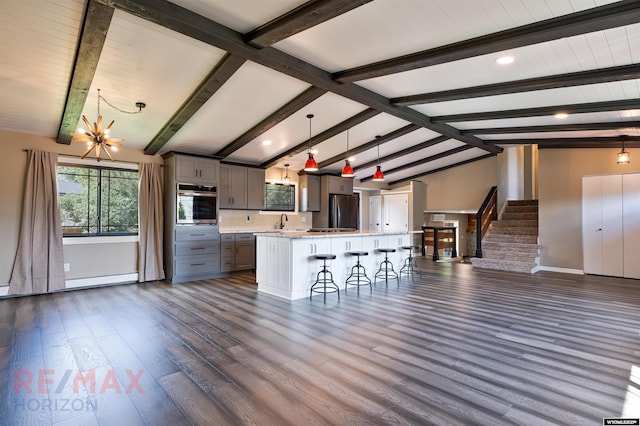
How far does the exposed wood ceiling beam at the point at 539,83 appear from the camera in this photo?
138 inches

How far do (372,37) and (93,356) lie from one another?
13.1ft

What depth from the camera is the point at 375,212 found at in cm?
1102

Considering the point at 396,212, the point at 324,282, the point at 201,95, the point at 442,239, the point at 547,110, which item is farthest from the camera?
the point at 396,212

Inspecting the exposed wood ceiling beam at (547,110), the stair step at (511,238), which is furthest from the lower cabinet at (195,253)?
the stair step at (511,238)

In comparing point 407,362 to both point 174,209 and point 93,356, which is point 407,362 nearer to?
point 93,356

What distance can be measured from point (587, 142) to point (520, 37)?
525 cm

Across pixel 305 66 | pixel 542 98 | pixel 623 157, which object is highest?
pixel 305 66

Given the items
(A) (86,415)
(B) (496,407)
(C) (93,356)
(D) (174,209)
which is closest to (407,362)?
(B) (496,407)

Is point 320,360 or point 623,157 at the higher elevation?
point 623,157

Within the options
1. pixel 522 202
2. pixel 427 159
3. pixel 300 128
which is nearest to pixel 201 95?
pixel 300 128

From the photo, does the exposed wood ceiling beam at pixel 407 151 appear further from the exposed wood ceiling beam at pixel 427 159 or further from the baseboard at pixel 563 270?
the baseboard at pixel 563 270

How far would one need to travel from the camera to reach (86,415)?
202 centimetres

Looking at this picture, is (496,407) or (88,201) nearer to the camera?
(496,407)

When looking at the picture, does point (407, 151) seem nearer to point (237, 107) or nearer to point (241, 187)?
point (241, 187)
